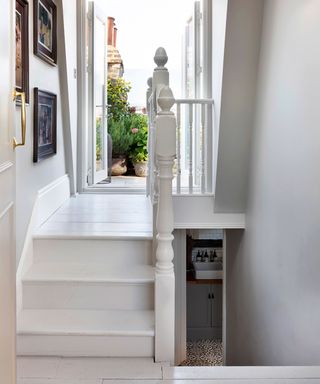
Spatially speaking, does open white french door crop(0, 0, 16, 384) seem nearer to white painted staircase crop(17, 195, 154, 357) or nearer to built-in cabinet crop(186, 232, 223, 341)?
white painted staircase crop(17, 195, 154, 357)

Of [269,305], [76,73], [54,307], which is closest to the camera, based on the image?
[54,307]

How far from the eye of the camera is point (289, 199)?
3.01 metres

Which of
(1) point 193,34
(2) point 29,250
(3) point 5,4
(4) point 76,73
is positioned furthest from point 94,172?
(3) point 5,4

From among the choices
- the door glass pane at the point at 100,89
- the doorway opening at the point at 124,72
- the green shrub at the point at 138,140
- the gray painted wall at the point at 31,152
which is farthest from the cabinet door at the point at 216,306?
the gray painted wall at the point at 31,152

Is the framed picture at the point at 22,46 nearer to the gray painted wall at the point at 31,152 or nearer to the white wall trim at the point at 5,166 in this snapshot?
the gray painted wall at the point at 31,152

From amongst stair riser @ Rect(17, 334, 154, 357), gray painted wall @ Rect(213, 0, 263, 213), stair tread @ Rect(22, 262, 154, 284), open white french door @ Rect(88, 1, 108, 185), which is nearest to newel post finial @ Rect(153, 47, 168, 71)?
gray painted wall @ Rect(213, 0, 263, 213)

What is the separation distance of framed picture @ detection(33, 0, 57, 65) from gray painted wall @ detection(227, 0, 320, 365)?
153cm

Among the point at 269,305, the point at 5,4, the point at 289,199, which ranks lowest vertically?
the point at 269,305

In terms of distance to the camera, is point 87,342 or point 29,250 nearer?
point 87,342

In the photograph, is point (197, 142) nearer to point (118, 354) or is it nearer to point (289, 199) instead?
point (289, 199)

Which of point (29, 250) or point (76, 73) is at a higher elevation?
point (76, 73)

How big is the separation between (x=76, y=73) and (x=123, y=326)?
10.3 feet

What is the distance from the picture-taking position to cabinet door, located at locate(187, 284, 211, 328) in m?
7.26

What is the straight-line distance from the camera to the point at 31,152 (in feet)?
10.9
